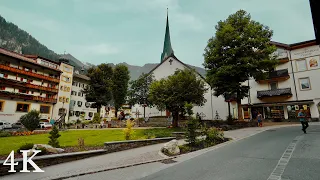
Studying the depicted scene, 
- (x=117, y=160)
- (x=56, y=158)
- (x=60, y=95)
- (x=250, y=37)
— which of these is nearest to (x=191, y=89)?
(x=250, y=37)

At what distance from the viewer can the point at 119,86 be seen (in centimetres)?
4409

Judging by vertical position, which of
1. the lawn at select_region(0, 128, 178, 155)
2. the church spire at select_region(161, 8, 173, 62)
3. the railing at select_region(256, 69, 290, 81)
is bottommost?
the lawn at select_region(0, 128, 178, 155)

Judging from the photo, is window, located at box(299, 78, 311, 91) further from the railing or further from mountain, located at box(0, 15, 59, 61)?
mountain, located at box(0, 15, 59, 61)

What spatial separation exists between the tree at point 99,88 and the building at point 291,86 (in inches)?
1227

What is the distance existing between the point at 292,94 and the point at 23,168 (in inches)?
1426

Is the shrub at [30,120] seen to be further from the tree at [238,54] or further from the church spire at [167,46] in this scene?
the church spire at [167,46]

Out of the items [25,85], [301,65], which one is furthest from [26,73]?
[301,65]

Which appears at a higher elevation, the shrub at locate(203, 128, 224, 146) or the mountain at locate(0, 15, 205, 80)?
the mountain at locate(0, 15, 205, 80)

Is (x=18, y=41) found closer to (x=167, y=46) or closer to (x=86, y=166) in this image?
(x=167, y=46)

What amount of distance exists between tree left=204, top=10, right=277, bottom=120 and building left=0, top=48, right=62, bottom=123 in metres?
37.3

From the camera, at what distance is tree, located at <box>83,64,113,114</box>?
42.6 meters

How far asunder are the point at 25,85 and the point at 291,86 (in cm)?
5154

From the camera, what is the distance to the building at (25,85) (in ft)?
113

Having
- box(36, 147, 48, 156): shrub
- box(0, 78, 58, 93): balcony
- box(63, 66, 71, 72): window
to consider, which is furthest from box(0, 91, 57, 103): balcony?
box(36, 147, 48, 156): shrub
